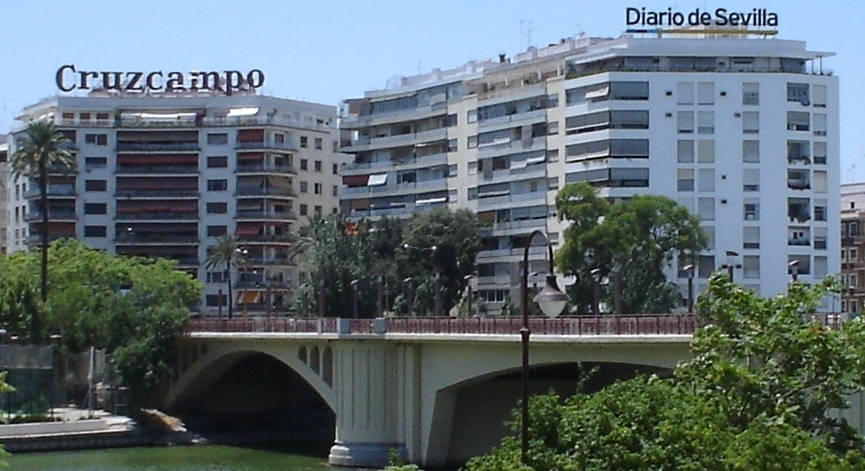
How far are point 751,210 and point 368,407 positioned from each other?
135ft

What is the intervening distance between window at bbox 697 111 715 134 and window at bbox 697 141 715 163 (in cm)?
72

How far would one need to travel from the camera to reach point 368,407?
252 ft

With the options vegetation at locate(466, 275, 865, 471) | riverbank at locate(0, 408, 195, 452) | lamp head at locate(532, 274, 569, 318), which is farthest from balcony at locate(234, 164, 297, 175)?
lamp head at locate(532, 274, 569, 318)

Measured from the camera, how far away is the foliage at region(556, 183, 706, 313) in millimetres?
95188

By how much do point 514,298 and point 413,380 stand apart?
38572 mm

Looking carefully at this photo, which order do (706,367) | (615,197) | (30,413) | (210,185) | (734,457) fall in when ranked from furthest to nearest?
1. (210,185)
2. (615,197)
3. (30,413)
4. (706,367)
5. (734,457)

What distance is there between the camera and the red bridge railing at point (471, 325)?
58281 millimetres

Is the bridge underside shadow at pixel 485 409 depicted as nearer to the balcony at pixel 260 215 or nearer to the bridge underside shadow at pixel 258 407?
the bridge underside shadow at pixel 258 407

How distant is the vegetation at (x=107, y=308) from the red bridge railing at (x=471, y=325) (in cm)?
271

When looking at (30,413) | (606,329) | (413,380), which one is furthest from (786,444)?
(30,413)

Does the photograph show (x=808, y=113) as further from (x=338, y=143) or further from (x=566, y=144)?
(x=338, y=143)

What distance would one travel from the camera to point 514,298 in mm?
113500

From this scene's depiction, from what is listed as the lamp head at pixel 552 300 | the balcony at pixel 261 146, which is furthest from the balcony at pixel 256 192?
the lamp head at pixel 552 300

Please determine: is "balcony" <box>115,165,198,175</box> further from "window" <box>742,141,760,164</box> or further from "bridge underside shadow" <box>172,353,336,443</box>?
"window" <box>742,141,760,164</box>
